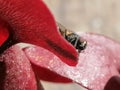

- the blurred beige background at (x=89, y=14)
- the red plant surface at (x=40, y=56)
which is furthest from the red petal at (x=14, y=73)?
the blurred beige background at (x=89, y=14)

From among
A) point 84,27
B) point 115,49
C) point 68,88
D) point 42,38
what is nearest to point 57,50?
point 42,38

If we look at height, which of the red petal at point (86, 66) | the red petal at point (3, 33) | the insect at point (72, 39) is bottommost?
the red petal at point (86, 66)

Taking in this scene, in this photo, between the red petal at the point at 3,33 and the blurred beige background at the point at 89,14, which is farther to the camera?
the blurred beige background at the point at 89,14

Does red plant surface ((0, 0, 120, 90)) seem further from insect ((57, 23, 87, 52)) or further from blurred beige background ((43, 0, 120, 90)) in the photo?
blurred beige background ((43, 0, 120, 90))

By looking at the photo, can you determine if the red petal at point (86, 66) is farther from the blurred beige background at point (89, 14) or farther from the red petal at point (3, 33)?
the blurred beige background at point (89, 14)

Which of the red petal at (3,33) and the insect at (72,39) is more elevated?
the red petal at (3,33)

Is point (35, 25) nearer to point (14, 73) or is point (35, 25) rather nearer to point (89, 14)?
point (14, 73)

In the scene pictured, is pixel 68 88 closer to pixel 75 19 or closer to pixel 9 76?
pixel 75 19
